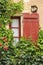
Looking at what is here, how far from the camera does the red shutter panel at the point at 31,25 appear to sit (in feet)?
35.5

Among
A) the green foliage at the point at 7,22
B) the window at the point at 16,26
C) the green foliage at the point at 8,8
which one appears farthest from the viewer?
the window at the point at 16,26

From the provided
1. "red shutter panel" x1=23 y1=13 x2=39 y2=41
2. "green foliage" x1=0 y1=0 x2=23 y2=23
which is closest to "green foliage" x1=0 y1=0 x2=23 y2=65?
"green foliage" x1=0 y1=0 x2=23 y2=23

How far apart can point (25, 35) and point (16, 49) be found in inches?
18.1

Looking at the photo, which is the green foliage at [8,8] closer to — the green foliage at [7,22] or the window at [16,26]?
the green foliage at [7,22]

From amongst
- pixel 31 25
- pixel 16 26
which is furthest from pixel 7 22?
pixel 31 25

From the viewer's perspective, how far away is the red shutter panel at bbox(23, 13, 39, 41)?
35.5 ft

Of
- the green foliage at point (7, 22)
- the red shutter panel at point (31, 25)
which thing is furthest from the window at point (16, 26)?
the red shutter panel at point (31, 25)

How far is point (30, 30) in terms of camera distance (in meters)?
10.8

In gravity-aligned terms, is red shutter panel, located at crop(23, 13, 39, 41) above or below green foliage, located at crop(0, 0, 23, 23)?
below

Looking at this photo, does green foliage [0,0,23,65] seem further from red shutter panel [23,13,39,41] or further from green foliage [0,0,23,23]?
red shutter panel [23,13,39,41]

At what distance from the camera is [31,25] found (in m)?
10.8

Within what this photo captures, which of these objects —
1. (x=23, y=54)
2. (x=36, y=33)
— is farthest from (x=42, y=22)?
(x=23, y=54)

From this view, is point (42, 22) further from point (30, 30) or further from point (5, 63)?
point (5, 63)

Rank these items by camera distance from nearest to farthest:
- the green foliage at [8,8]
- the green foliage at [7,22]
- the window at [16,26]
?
the green foliage at [7,22] → the green foliage at [8,8] → the window at [16,26]
